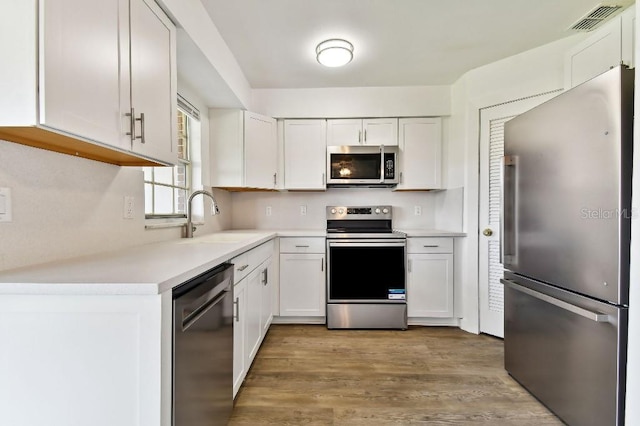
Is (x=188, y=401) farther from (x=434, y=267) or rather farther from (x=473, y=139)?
(x=473, y=139)

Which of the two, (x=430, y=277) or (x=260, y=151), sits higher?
(x=260, y=151)

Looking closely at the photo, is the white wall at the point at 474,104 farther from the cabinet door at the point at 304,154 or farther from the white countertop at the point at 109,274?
the white countertop at the point at 109,274

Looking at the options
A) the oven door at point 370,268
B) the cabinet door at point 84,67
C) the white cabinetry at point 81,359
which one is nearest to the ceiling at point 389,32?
the cabinet door at point 84,67

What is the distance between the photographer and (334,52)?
7.44 ft

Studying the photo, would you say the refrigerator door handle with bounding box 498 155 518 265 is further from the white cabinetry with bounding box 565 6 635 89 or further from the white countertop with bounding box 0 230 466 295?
the white countertop with bounding box 0 230 466 295

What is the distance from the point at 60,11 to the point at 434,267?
115 inches

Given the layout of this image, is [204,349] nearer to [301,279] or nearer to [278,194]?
[301,279]

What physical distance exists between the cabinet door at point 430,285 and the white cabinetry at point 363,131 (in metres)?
1.22

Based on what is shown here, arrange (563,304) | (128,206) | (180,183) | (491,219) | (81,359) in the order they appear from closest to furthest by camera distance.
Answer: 1. (81,359)
2. (563,304)
3. (128,206)
4. (180,183)
5. (491,219)

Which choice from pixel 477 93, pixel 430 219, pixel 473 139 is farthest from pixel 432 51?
pixel 430 219

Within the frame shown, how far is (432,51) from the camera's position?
244cm

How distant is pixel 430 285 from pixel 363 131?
1.66 m

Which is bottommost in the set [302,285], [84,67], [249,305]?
[302,285]

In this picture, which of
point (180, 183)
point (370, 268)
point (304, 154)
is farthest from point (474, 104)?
point (180, 183)
